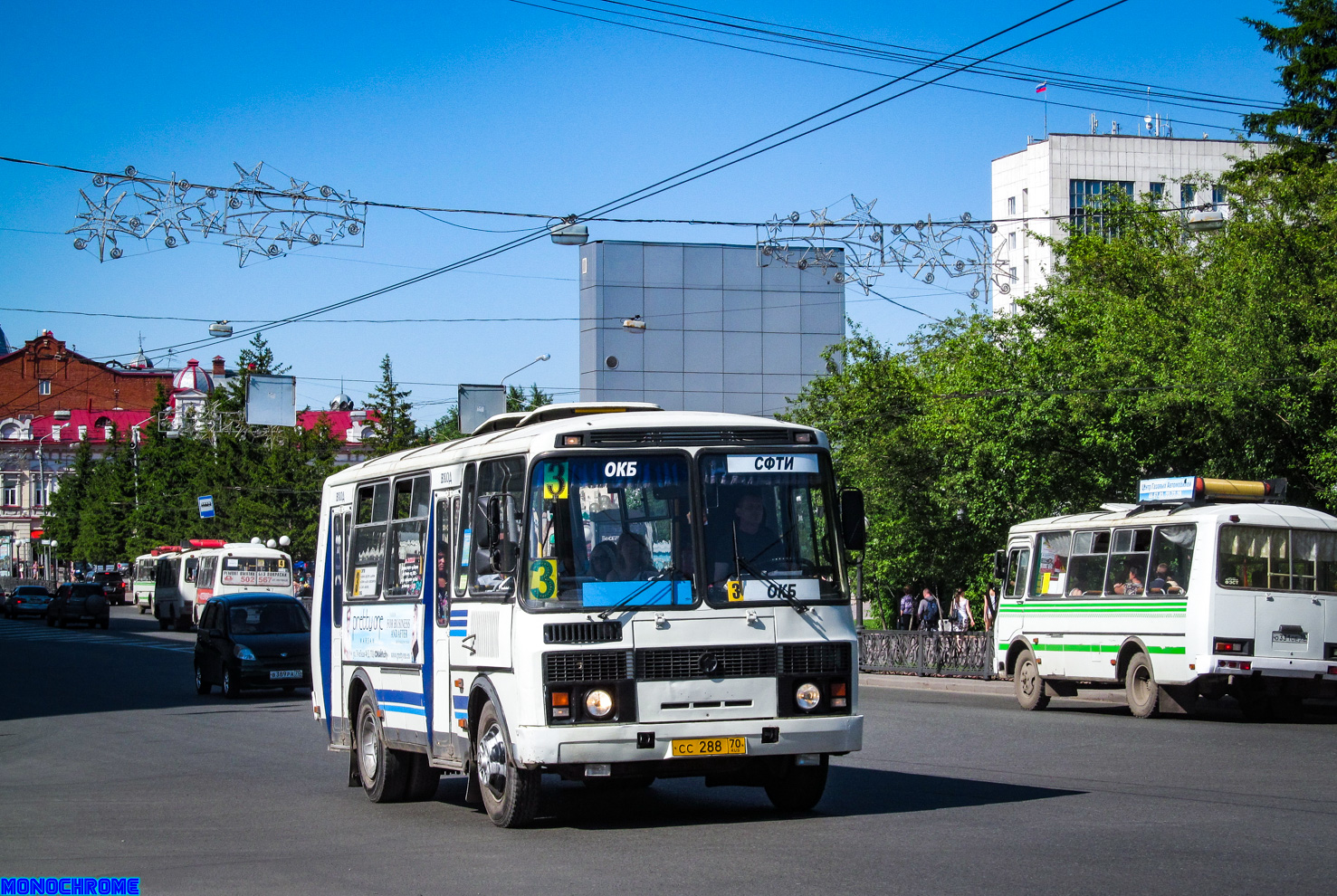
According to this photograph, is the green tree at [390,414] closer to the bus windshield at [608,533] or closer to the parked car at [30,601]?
the parked car at [30,601]

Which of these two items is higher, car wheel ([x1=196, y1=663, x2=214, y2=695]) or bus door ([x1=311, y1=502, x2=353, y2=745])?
bus door ([x1=311, y1=502, x2=353, y2=745])

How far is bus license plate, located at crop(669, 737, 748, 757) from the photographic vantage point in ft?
33.7

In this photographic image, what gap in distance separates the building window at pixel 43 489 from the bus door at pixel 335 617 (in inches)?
5215

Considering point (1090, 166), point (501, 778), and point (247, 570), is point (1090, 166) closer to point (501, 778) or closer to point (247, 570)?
point (247, 570)

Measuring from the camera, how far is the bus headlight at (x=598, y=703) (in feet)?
33.4

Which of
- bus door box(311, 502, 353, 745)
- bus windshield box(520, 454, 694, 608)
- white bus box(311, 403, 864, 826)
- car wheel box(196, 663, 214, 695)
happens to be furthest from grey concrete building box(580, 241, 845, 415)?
bus windshield box(520, 454, 694, 608)

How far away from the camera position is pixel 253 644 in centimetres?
2769

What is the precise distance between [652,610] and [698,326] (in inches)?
2481

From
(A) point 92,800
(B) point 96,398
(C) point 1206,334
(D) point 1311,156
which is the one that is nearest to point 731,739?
(A) point 92,800

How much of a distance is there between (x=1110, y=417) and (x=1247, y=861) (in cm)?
2124

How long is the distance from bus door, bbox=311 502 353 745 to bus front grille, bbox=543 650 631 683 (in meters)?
4.46

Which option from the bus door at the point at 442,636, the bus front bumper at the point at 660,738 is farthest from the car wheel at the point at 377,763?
the bus front bumper at the point at 660,738

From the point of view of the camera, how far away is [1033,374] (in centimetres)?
3028

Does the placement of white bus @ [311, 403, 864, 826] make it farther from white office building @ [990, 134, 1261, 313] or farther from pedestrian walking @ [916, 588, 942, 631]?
white office building @ [990, 134, 1261, 313]
